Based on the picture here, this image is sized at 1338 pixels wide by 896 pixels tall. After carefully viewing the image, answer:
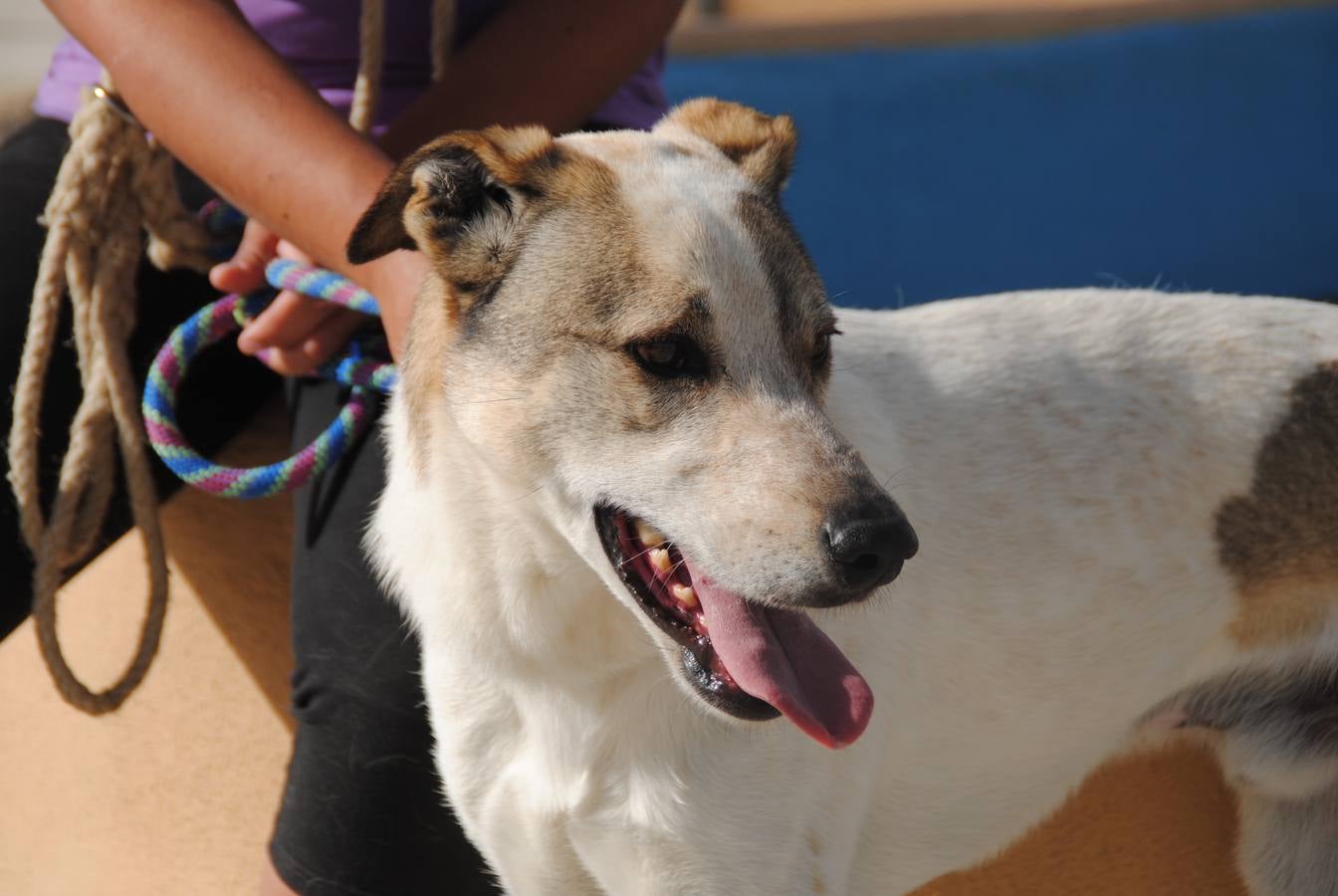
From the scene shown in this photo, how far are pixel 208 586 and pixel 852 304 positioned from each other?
6.29 feet

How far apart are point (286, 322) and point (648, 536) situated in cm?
72

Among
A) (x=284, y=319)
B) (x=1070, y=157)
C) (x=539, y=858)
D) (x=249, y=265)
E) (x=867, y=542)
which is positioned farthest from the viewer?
(x=1070, y=157)

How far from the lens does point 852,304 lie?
372 centimetres

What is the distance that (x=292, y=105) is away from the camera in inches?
73.1

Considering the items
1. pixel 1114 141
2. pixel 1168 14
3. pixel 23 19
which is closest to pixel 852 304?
pixel 1114 141

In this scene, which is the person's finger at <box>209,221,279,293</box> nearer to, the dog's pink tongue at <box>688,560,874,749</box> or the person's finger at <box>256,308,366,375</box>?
the person's finger at <box>256,308,366,375</box>

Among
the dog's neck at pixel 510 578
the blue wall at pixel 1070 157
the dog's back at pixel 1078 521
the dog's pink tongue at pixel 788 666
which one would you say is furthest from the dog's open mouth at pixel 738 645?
the blue wall at pixel 1070 157

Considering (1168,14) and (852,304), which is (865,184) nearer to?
(852,304)

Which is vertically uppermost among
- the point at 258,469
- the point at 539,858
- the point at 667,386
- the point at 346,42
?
the point at 346,42

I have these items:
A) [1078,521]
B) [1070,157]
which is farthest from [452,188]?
[1070,157]

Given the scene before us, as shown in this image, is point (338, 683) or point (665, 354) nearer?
point (665, 354)

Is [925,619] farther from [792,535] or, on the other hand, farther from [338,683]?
[338,683]

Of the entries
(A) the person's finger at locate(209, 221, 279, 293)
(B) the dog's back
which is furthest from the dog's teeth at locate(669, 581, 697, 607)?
(A) the person's finger at locate(209, 221, 279, 293)

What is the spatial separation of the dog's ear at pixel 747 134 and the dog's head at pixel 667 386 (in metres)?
0.06
